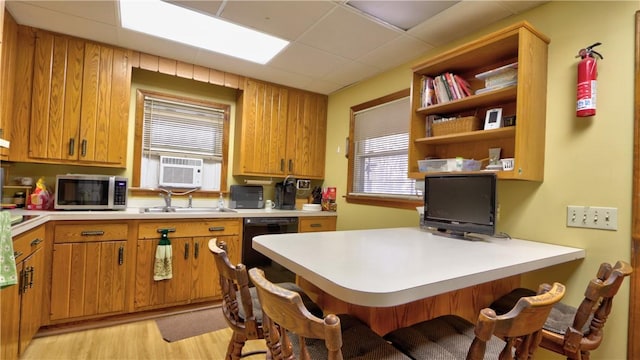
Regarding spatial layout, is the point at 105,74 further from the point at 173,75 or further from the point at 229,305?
the point at 229,305

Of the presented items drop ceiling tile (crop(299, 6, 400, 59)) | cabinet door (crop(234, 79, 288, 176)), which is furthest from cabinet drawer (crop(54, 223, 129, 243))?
Answer: drop ceiling tile (crop(299, 6, 400, 59))

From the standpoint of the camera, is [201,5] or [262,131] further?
[262,131]

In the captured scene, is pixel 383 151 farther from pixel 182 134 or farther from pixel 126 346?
pixel 126 346

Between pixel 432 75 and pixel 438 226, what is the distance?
1.19 meters

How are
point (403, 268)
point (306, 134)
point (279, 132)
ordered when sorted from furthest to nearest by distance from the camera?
point (306, 134), point (279, 132), point (403, 268)

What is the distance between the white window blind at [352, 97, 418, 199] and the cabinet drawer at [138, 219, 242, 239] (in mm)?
1397

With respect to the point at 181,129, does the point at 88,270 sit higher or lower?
lower

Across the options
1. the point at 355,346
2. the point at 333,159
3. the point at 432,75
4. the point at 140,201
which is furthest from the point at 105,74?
the point at 355,346

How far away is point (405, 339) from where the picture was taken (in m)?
1.14

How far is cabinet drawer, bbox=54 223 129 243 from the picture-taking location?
229cm

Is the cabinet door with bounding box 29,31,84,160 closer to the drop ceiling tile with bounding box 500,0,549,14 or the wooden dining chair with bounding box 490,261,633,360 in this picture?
the drop ceiling tile with bounding box 500,0,549,14

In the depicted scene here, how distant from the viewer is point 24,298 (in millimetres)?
1870

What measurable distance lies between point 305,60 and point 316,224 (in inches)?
67.9

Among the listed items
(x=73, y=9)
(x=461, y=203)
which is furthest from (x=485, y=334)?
(x=73, y=9)
